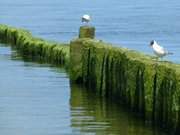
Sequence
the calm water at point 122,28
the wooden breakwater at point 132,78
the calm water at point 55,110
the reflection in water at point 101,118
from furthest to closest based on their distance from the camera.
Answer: the calm water at point 122,28, the calm water at point 55,110, the reflection in water at point 101,118, the wooden breakwater at point 132,78

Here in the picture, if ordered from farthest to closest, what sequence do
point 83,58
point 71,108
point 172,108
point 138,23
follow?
point 138,23, point 83,58, point 71,108, point 172,108

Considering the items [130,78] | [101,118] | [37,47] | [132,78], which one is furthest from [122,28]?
[132,78]

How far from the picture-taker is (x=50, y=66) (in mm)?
38688

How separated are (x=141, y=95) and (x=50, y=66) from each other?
54.6ft

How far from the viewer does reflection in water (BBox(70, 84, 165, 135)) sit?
21.5m

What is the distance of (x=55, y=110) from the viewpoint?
24.9 metres

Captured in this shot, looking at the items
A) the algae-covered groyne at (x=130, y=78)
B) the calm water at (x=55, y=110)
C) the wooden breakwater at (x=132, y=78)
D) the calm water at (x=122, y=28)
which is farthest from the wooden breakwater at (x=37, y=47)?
the calm water at (x=122, y=28)

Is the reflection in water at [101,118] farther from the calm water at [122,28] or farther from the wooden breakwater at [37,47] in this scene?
the calm water at [122,28]

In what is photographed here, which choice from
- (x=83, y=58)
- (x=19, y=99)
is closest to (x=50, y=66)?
(x=83, y=58)

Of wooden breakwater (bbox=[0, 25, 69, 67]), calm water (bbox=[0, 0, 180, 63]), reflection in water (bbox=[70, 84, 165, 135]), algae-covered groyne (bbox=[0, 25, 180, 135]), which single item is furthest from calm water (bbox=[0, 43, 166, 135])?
calm water (bbox=[0, 0, 180, 63])

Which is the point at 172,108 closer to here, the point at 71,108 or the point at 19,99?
the point at 71,108

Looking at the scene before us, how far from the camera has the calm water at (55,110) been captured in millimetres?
21578

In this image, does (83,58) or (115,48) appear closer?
(115,48)

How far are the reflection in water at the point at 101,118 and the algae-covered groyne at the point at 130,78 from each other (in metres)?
0.30
